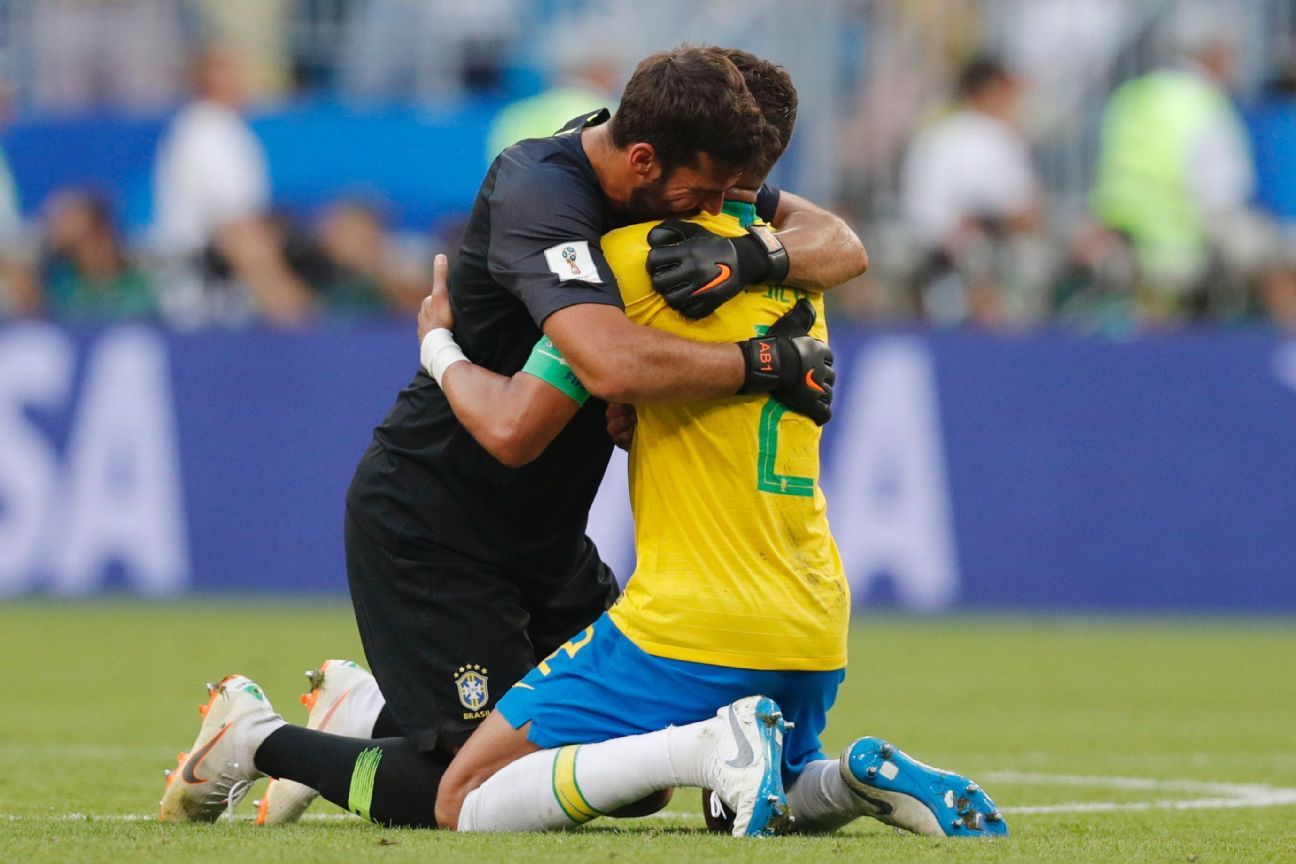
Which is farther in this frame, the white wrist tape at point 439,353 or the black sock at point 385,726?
the black sock at point 385,726

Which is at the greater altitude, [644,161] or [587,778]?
[644,161]

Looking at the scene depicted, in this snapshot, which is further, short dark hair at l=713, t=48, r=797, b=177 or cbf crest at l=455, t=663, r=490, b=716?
cbf crest at l=455, t=663, r=490, b=716

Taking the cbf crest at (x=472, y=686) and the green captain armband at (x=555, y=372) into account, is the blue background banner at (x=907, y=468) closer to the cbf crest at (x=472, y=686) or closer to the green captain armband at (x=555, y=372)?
the cbf crest at (x=472, y=686)

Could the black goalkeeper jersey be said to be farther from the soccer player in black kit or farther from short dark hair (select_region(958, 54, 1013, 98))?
short dark hair (select_region(958, 54, 1013, 98))

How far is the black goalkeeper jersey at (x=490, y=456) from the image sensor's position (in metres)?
5.17

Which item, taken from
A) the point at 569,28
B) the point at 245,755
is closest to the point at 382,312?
the point at 569,28

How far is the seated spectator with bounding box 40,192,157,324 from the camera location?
13.7m

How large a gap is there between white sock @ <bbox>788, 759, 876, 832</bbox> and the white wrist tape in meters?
1.30

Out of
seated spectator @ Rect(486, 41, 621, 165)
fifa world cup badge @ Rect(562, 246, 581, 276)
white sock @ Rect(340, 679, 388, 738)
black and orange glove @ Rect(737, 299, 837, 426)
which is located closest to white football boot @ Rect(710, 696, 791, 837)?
black and orange glove @ Rect(737, 299, 837, 426)

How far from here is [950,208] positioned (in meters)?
13.7

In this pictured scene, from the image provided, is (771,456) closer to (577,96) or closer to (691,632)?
(691,632)

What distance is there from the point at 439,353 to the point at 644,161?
732 mm

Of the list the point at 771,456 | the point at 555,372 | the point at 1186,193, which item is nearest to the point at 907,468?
the point at 1186,193

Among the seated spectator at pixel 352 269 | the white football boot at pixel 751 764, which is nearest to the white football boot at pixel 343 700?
the white football boot at pixel 751 764
